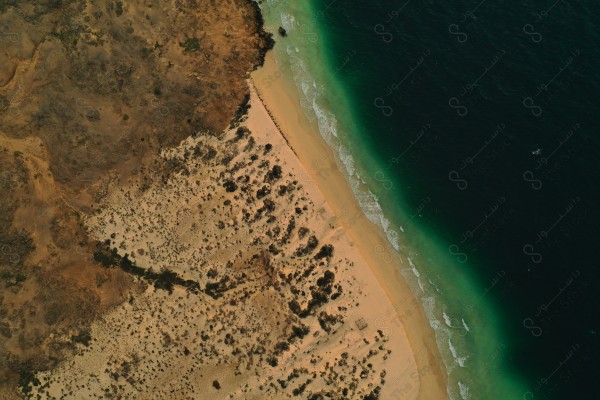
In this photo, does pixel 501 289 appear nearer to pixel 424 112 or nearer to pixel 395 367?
pixel 395 367

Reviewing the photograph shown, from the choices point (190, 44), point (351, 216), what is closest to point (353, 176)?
point (351, 216)

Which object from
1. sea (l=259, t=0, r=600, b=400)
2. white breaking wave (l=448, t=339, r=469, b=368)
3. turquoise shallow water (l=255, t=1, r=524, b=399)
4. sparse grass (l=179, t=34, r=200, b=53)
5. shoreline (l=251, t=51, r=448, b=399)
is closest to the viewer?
shoreline (l=251, t=51, r=448, b=399)

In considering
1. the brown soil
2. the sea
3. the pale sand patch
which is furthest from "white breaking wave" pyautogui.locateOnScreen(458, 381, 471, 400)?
Answer: the brown soil

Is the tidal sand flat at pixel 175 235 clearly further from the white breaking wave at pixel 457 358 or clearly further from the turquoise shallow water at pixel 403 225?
the white breaking wave at pixel 457 358

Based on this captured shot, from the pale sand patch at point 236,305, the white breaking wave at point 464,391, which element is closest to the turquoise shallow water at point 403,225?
the white breaking wave at point 464,391

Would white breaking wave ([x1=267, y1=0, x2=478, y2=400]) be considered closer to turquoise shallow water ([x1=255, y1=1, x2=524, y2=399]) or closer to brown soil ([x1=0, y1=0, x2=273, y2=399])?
turquoise shallow water ([x1=255, y1=1, x2=524, y2=399])

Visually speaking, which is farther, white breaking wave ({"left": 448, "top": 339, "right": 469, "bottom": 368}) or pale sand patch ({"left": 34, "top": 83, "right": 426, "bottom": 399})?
white breaking wave ({"left": 448, "top": 339, "right": 469, "bottom": 368})
